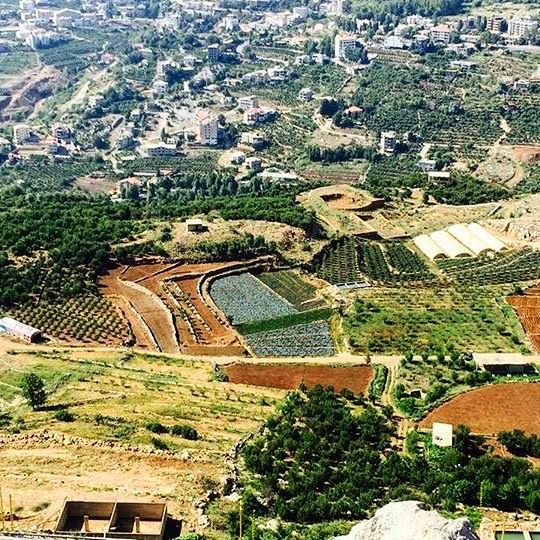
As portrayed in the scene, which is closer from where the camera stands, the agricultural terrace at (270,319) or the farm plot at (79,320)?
the agricultural terrace at (270,319)

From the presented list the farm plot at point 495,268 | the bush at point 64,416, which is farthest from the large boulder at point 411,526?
the farm plot at point 495,268

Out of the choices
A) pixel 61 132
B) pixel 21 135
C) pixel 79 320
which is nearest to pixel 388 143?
pixel 61 132

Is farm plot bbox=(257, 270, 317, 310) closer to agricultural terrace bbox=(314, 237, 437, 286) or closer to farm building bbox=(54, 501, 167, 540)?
agricultural terrace bbox=(314, 237, 437, 286)

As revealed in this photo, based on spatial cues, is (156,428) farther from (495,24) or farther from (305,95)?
(495,24)

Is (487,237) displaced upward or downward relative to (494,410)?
upward

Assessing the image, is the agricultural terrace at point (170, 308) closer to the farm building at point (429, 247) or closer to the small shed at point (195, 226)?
the small shed at point (195, 226)

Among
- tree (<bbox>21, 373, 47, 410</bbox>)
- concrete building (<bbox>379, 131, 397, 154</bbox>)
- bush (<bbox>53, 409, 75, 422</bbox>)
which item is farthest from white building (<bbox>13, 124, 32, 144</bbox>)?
bush (<bbox>53, 409, 75, 422</bbox>)
